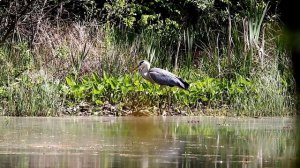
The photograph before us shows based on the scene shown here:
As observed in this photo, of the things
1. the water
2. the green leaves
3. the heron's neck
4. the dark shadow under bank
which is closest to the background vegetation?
the green leaves

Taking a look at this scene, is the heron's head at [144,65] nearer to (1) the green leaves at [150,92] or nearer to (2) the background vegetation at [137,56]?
(2) the background vegetation at [137,56]

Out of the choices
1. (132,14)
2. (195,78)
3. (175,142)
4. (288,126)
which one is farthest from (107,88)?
(132,14)

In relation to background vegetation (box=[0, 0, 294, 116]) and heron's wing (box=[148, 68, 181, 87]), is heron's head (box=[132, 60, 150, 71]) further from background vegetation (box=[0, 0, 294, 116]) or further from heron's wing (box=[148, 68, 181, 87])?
heron's wing (box=[148, 68, 181, 87])

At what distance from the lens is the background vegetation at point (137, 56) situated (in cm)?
1190

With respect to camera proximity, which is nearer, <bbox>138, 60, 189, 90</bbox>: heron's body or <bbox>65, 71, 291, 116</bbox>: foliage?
<bbox>65, 71, 291, 116</bbox>: foliage

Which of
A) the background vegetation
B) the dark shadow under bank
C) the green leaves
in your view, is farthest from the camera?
the green leaves

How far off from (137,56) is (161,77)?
8.24 feet

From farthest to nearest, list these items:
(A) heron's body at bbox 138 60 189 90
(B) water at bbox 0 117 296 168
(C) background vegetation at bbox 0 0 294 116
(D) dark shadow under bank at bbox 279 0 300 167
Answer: (A) heron's body at bbox 138 60 189 90
(C) background vegetation at bbox 0 0 294 116
(B) water at bbox 0 117 296 168
(D) dark shadow under bank at bbox 279 0 300 167

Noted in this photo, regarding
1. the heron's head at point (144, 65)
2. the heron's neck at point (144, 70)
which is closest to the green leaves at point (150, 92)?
the heron's neck at point (144, 70)

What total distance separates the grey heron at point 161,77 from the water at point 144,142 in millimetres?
1472

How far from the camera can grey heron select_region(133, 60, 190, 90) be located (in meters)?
12.5

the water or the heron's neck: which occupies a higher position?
the heron's neck

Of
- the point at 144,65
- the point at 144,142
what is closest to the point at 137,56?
the point at 144,65

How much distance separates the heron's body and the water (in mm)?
1472
